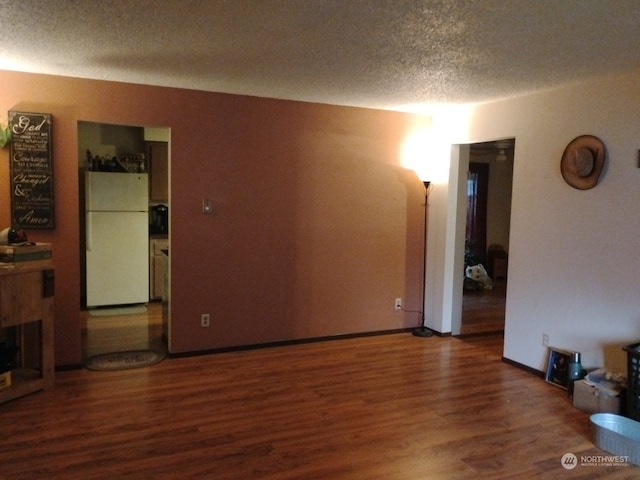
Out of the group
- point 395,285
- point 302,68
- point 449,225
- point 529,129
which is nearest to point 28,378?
point 302,68

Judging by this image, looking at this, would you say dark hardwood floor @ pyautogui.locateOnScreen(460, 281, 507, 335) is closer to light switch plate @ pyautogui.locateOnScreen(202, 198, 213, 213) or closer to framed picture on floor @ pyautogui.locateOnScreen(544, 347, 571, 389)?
framed picture on floor @ pyautogui.locateOnScreen(544, 347, 571, 389)

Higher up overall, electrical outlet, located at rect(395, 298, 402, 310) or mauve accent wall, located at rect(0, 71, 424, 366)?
mauve accent wall, located at rect(0, 71, 424, 366)

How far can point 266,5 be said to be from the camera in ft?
7.81

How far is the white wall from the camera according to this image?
3.47 metres

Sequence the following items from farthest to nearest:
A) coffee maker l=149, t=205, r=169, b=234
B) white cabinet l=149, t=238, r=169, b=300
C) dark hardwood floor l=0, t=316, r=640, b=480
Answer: coffee maker l=149, t=205, r=169, b=234 < white cabinet l=149, t=238, r=169, b=300 < dark hardwood floor l=0, t=316, r=640, b=480

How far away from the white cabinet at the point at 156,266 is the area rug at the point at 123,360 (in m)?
2.07

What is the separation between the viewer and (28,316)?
11.3ft

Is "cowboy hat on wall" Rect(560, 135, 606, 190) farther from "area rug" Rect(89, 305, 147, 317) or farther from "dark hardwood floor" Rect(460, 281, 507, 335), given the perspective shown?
"area rug" Rect(89, 305, 147, 317)

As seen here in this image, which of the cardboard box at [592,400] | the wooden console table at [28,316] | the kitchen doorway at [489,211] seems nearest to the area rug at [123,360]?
the wooden console table at [28,316]

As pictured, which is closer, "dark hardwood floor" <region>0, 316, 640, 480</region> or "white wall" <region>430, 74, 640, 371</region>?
"dark hardwood floor" <region>0, 316, 640, 480</region>

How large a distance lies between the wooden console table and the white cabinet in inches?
106

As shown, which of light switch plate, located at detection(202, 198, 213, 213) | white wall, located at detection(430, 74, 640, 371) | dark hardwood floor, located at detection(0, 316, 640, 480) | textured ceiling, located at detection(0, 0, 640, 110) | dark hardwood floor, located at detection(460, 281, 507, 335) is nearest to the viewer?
textured ceiling, located at detection(0, 0, 640, 110)

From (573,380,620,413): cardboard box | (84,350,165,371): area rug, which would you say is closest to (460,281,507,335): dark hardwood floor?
(573,380,620,413): cardboard box

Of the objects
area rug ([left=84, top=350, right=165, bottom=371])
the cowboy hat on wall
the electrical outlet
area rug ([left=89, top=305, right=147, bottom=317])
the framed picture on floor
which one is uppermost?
the cowboy hat on wall
